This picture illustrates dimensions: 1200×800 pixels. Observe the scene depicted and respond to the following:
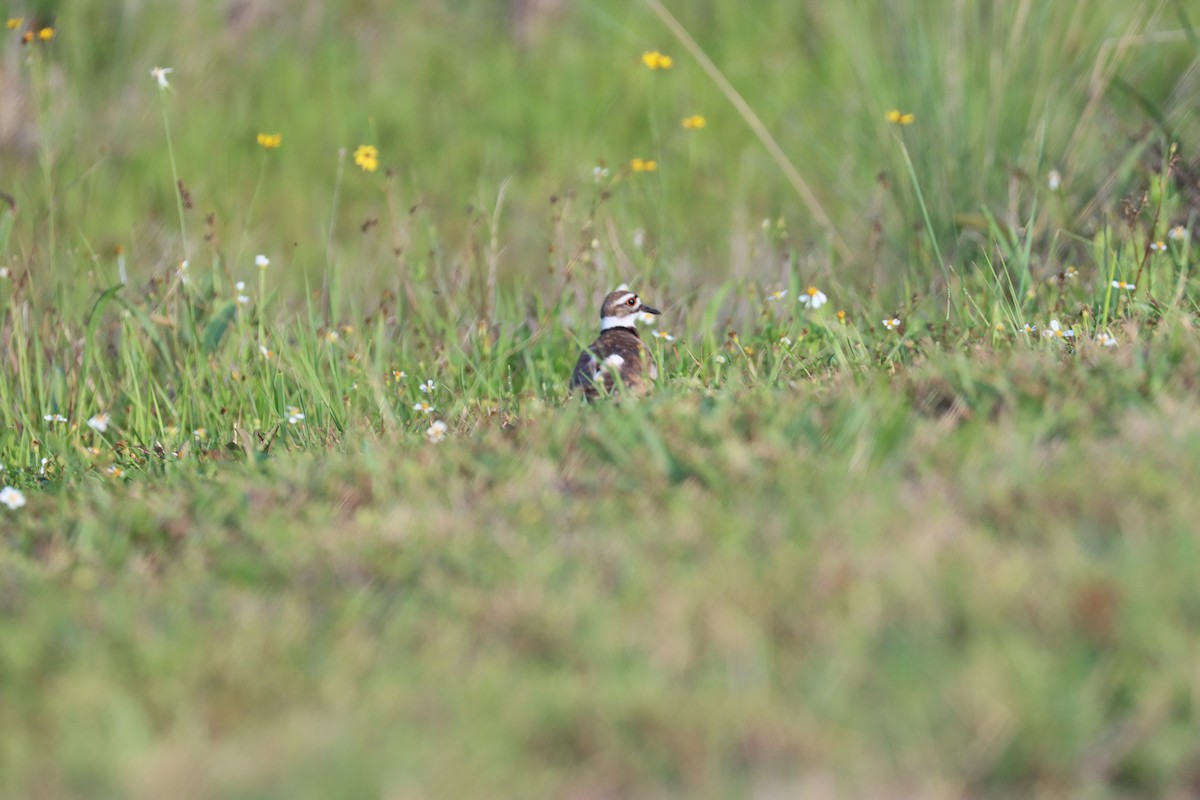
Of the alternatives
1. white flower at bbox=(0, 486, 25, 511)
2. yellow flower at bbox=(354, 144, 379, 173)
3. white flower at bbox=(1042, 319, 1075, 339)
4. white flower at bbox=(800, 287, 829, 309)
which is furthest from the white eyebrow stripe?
white flower at bbox=(0, 486, 25, 511)

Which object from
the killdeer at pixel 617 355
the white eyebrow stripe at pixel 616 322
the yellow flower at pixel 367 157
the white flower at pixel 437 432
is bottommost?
the white eyebrow stripe at pixel 616 322

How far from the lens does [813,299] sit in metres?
5.77

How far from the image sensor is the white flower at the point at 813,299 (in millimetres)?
5736

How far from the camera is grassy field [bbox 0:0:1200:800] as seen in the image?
2670mm

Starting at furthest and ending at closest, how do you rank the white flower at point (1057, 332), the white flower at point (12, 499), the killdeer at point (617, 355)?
the killdeer at point (617, 355) < the white flower at point (1057, 332) < the white flower at point (12, 499)

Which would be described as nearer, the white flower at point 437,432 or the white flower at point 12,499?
the white flower at point 12,499

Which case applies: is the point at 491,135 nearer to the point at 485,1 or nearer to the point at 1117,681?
the point at 485,1

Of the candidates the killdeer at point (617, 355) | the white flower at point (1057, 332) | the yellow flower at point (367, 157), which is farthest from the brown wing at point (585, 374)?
the white flower at point (1057, 332)

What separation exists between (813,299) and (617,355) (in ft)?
2.70

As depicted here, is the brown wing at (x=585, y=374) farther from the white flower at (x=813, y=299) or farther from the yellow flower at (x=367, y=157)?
the yellow flower at (x=367, y=157)

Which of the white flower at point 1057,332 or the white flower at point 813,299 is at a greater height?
the white flower at point 1057,332

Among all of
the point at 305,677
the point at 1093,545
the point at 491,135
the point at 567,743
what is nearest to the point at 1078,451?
the point at 1093,545

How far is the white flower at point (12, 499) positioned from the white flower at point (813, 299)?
9.37ft

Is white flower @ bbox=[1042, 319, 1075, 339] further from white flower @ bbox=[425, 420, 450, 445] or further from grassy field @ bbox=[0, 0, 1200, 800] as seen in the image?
white flower @ bbox=[425, 420, 450, 445]
